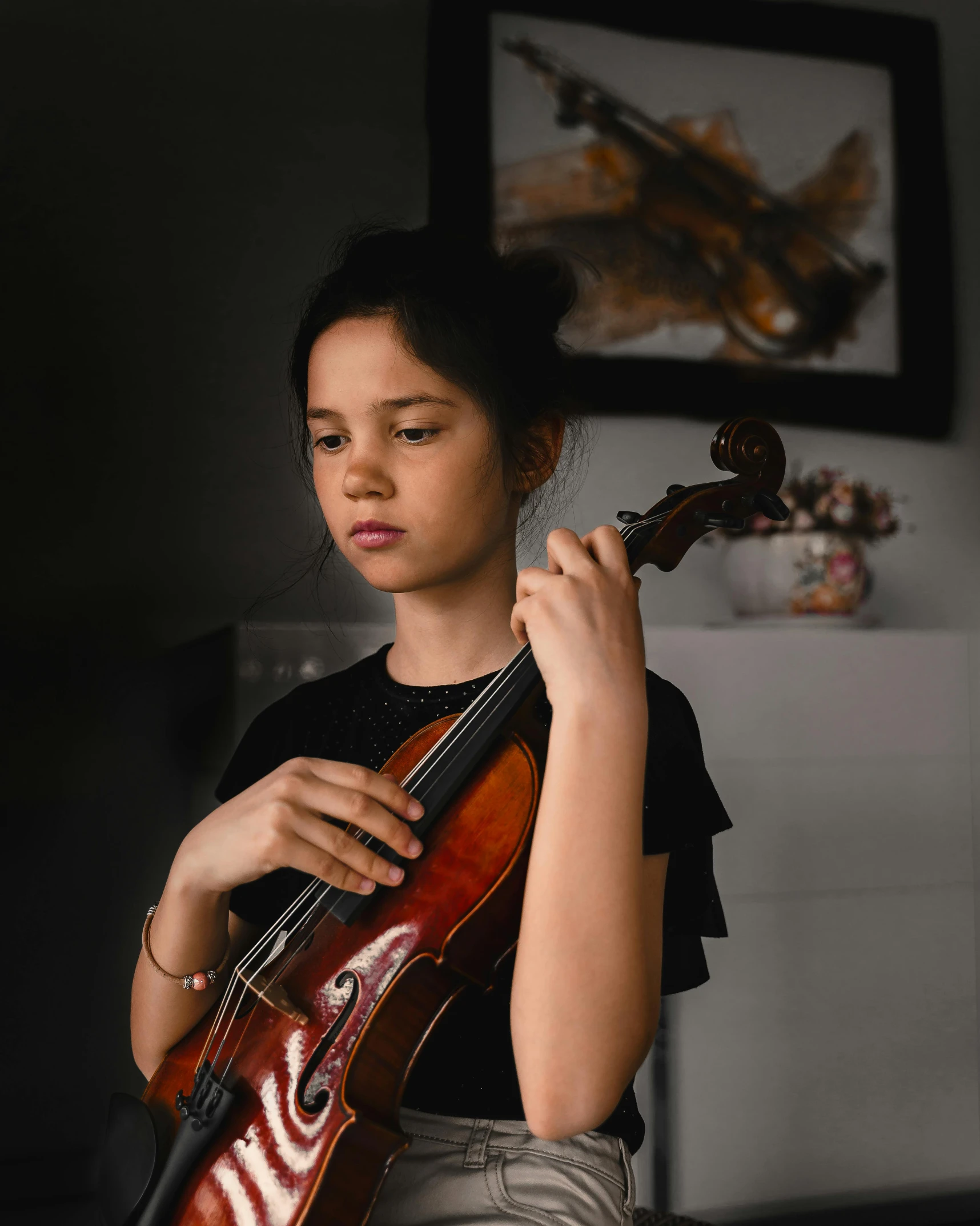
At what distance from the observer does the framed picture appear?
150 cm

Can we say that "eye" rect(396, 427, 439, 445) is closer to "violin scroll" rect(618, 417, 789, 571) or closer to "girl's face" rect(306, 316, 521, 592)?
"girl's face" rect(306, 316, 521, 592)

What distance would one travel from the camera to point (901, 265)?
5.52 feet

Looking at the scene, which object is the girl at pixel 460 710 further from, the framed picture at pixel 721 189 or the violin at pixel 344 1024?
the framed picture at pixel 721 189

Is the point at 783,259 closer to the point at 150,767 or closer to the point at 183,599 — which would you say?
the point at 183,599

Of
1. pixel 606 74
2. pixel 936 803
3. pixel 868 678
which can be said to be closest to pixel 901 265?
pixel 606 74

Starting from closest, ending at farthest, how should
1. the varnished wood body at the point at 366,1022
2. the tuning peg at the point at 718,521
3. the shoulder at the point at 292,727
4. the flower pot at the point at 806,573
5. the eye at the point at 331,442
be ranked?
1. the varnished wood body at the point at 366,1022
2. the tuning peg at the point at 718,521
3. the eye at the point at 331,442
4. the shoulder at the point at 292,727
5. the flower pot at the point at 806,573

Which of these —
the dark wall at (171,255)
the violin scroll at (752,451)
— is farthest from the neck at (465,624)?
the dark wall at (171,255)

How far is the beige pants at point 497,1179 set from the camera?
2.13 ft

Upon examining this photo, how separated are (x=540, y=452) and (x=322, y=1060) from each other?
0.48m

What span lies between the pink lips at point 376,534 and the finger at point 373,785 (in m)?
0.19

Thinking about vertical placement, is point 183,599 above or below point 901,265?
below

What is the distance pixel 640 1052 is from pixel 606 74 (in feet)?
4.71

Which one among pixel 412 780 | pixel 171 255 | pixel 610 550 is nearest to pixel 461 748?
pixel 412 780

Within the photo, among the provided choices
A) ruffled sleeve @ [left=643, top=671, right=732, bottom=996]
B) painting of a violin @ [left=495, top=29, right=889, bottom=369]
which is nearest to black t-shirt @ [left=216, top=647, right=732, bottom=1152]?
ruffled sleeve @ [left=643, top=671, right=732, bottom=996]
